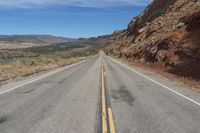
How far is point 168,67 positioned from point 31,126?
2370 cm

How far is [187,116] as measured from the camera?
29.6 feet

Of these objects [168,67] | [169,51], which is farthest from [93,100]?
[169,51]

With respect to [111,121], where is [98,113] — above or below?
below

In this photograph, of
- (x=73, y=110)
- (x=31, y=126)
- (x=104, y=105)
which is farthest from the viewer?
(x=104, y=105)

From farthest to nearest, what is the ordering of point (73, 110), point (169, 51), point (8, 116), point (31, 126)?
point (169, 51) < point (73, 110) < point (8, 116) < point (31, 126)

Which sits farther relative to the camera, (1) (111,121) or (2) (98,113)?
(2) (98,113)

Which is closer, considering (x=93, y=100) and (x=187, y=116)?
(x=187, y=116)

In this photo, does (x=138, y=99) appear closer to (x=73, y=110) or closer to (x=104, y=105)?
(x=104, y=105)

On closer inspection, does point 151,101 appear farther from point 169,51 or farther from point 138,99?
point 169,51

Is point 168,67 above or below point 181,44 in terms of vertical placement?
below

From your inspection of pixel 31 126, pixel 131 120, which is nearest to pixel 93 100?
pixel 131 120

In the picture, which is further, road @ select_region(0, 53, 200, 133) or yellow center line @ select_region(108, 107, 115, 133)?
road @ select_region(0, 53, 200, 133)

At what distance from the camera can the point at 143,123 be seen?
8039 millimetres

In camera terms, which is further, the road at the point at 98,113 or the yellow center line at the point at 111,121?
the road at the point at 98,113
